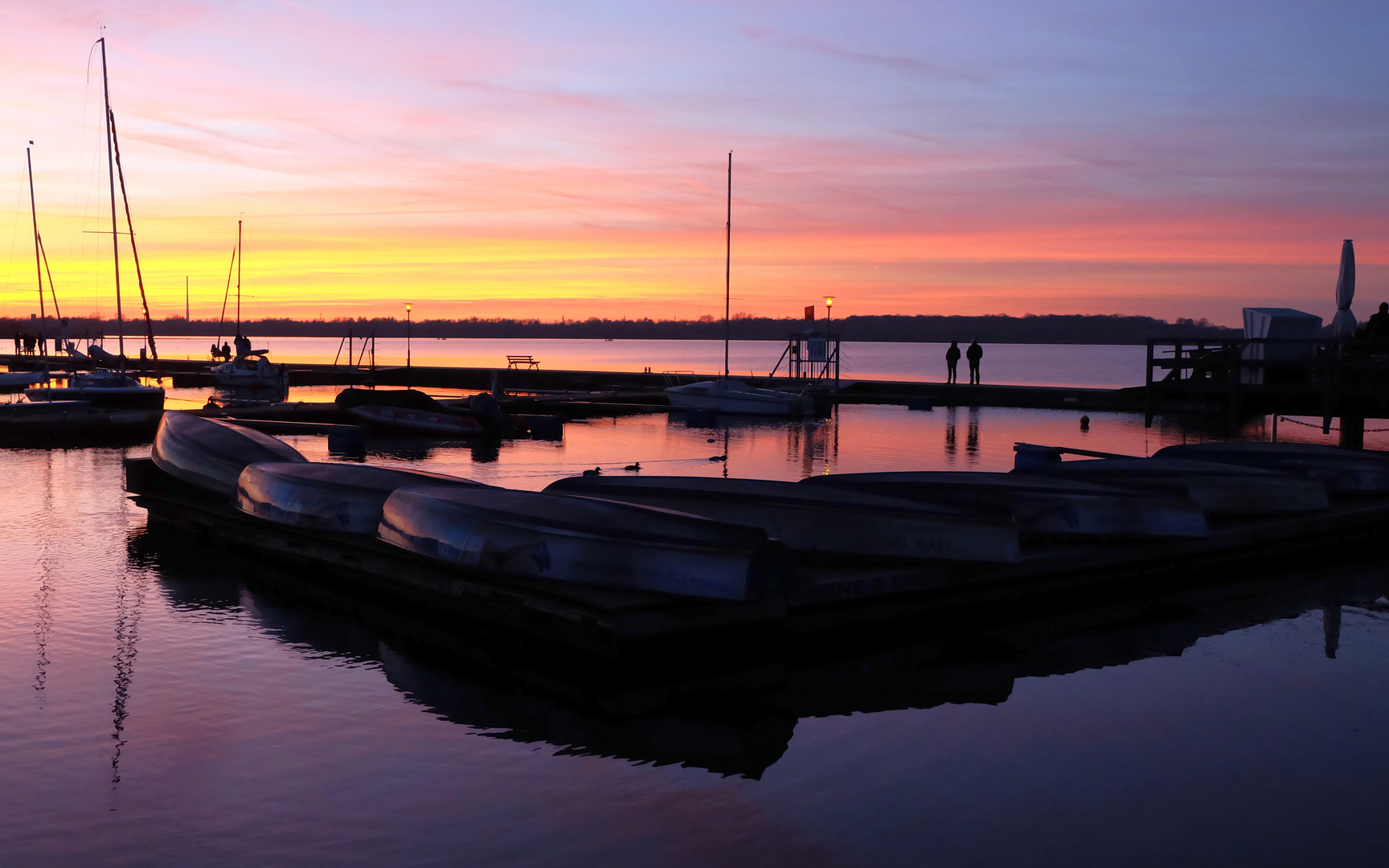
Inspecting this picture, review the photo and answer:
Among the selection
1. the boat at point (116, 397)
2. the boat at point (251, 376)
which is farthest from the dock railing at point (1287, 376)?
the boat at point (251, 376)

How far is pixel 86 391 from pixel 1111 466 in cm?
2737

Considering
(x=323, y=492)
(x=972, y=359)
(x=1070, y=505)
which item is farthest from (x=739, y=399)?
(x=323, y=492)

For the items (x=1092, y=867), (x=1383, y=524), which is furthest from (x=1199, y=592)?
(x=1092, y=867)

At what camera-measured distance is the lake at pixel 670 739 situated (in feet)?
18.4

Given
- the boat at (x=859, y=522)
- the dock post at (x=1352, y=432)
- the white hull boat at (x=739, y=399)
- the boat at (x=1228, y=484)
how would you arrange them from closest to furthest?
1. the boat at (x=859, y=522)
2. the boat at (x=1228, y=484)
3. the dock post at (x=1352, y=432)
4. the white hull boat at (x=739, y=399)

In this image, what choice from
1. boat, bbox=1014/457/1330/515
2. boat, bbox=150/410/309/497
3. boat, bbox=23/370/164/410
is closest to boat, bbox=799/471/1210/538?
boat, bbox=1014/457/1330/515

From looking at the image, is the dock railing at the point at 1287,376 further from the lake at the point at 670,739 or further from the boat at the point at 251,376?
the boat at the point at 251,376

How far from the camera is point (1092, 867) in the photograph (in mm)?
5387

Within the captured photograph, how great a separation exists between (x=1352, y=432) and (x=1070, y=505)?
16041mm

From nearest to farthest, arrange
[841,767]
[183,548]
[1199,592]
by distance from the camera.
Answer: [841,767], [1199,592], [183,548]

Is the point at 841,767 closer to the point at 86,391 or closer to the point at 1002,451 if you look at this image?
the point at 1002,451

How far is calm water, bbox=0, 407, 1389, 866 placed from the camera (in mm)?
5602

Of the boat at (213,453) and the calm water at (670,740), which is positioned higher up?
the boat at (213,453)

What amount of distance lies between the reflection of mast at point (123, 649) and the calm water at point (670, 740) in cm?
3
